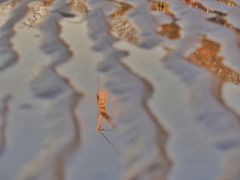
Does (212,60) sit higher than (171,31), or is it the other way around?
(212,60)

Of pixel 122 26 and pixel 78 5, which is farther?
pixel 78 5

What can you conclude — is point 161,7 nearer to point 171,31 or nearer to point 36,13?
point 171,31

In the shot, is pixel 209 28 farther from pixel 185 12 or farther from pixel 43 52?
pixel 43 52

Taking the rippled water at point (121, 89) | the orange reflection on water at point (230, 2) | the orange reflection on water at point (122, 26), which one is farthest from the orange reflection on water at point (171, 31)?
the orange reflection on water at point (230, 2)

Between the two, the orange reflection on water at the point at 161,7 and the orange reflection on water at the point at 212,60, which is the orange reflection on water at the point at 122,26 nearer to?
the orange reflection on water at the point at 161,7

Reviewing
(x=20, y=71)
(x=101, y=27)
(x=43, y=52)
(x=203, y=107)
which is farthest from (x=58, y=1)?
(x=203, y=107)

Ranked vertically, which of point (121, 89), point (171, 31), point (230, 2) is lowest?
point (230, 2)

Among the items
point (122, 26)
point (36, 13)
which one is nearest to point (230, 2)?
point (122, 26)

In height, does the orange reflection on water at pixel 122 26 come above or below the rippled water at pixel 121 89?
below
